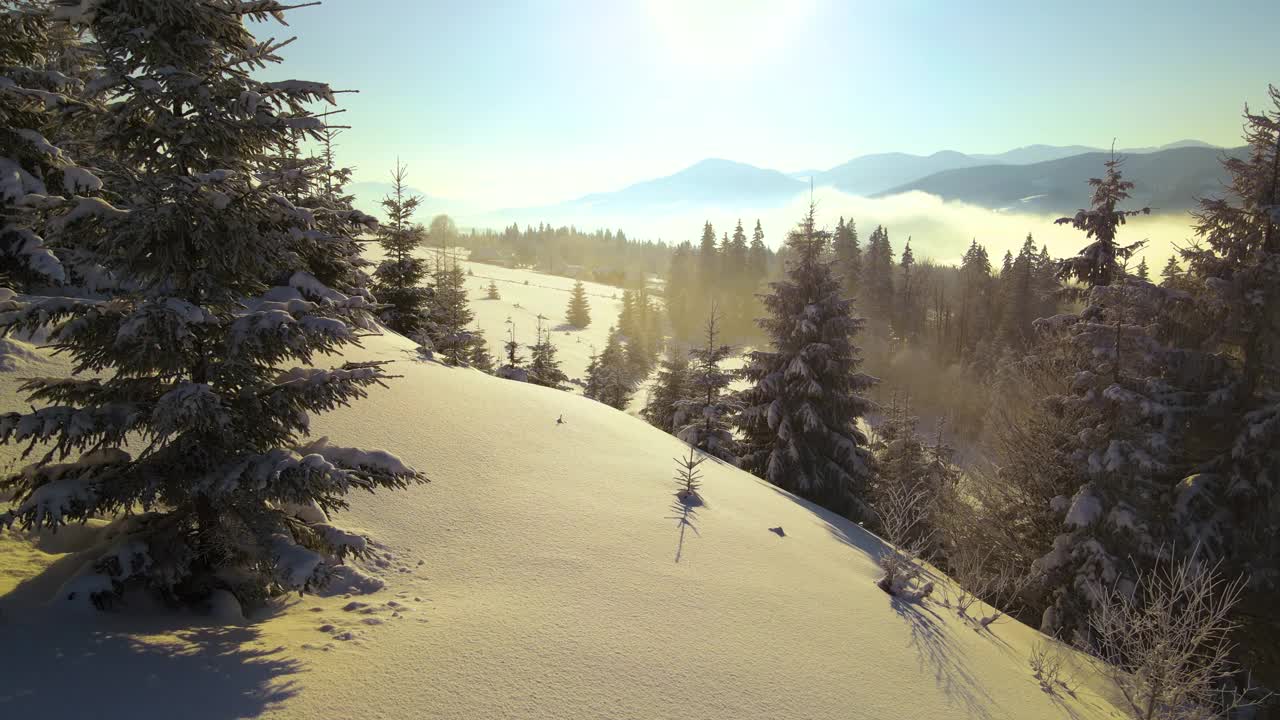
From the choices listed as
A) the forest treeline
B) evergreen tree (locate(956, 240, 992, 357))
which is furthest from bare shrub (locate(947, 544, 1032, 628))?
evergreen tree (locate(956, 240, 992, 357))

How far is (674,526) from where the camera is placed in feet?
24.5

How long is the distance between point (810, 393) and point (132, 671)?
15.7 metres

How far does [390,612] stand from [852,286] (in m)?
64.0

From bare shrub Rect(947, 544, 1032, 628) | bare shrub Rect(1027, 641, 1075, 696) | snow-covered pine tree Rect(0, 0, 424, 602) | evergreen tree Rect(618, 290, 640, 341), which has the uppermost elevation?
snow-covered pine tree Rect(0, 0, 424, 602)

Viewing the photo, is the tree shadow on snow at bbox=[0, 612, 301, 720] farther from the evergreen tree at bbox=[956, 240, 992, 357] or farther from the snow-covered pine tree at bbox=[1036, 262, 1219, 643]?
the evergreen tree at bbox=[956, 240, 992, 357]

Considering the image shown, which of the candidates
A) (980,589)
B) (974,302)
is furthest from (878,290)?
(980,589)

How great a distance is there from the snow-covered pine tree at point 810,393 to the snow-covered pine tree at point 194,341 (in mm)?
14339

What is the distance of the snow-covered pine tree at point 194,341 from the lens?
381 centimetres

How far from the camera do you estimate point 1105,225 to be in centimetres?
1396

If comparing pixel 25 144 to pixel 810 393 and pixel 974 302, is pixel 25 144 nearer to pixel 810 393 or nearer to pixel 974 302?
pixel 810 393

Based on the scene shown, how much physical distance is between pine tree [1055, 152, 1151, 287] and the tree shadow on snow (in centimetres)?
1758

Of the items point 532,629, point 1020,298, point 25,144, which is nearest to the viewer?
point 532,629

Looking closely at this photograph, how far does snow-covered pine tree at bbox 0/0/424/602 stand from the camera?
3.81 metres

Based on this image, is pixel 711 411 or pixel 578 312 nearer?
pixel 711 411
